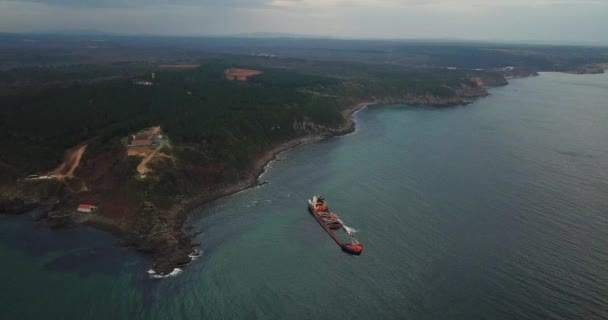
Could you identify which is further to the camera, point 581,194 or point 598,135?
point 598,135

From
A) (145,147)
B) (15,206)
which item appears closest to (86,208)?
(15,206)

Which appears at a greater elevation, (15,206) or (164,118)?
(164,118)

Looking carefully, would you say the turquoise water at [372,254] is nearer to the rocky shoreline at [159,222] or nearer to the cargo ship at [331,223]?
the cargo ship at [331,223]

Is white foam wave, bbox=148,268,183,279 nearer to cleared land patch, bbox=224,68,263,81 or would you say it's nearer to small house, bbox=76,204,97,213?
small house, bbox=76,204,97,213

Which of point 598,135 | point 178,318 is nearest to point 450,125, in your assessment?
point 598,135

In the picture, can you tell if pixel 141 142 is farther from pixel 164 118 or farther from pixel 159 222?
pixel 159 222

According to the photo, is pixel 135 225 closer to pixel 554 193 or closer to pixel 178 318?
pixel 178 318
